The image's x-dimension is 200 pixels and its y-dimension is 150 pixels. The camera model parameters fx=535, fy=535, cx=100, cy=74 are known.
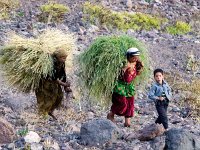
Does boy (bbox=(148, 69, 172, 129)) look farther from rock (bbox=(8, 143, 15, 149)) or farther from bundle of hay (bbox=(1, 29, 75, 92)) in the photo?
rock (bbox=(8, 143, 15, 149))

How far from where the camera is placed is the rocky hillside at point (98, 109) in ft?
16.0

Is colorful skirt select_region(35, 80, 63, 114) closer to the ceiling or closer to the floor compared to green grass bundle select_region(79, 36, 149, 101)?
closer to the floor

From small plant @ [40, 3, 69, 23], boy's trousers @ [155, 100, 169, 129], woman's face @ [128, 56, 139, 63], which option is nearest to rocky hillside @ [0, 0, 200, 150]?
small plant @ [40, 3, 69, 23]

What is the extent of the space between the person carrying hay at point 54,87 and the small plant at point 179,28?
623cm

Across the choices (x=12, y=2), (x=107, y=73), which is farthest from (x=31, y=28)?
(x=107, y=73)

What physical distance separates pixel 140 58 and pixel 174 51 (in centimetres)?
421

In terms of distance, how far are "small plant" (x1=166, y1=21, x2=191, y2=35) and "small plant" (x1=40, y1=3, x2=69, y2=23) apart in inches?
94.7

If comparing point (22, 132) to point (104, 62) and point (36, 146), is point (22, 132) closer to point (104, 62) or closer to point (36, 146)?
point (36, 146)

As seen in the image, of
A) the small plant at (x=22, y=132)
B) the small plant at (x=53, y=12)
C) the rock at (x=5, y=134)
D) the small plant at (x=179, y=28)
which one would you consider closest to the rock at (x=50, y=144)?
the small plant at (x=22, y=132)

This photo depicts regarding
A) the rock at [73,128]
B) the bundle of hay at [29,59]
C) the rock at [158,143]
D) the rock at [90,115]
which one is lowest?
the rock at [90,115]

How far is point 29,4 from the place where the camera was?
1195cm

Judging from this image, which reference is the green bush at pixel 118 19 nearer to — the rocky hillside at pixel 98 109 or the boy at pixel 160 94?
the rocky hillside at pixel 98 109

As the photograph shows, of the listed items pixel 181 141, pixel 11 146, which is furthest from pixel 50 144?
pixel 181 141

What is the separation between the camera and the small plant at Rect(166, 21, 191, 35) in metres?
12.0
